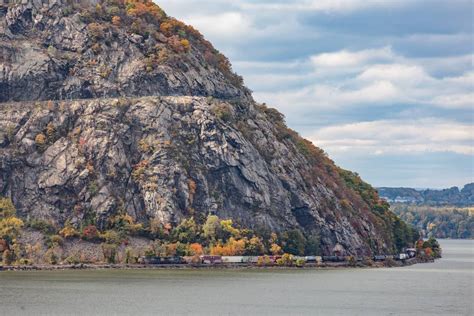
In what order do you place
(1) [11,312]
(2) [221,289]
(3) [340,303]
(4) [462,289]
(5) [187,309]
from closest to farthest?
(1) [11,312] < (5) [187,309] < (3) [340,303] < (2) [221,289] < (4) [462,289]

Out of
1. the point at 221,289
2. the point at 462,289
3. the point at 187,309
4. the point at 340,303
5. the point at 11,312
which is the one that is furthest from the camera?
the point at 462,289

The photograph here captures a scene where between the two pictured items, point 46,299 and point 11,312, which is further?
point 46,299

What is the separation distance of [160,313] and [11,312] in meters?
19.1

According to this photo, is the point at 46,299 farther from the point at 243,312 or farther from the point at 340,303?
the point at 340,303

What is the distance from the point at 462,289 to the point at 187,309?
65.5 m

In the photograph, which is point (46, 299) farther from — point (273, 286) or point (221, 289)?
point (273, 286)

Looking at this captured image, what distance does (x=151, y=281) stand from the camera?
19262cm

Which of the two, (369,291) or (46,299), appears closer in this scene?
(46,299)

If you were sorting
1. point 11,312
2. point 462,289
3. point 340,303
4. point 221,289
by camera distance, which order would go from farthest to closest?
1. point 462,289
2. point 221,289
3. point 340,303
4. point 11,312

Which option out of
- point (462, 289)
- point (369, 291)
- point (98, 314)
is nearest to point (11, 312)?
point (98, 314)

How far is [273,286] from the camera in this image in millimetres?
191500

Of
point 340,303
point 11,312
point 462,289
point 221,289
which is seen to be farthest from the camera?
point 462,289

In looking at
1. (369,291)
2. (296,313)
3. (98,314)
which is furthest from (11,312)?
(369,291)

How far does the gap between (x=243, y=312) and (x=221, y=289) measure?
109 ft
